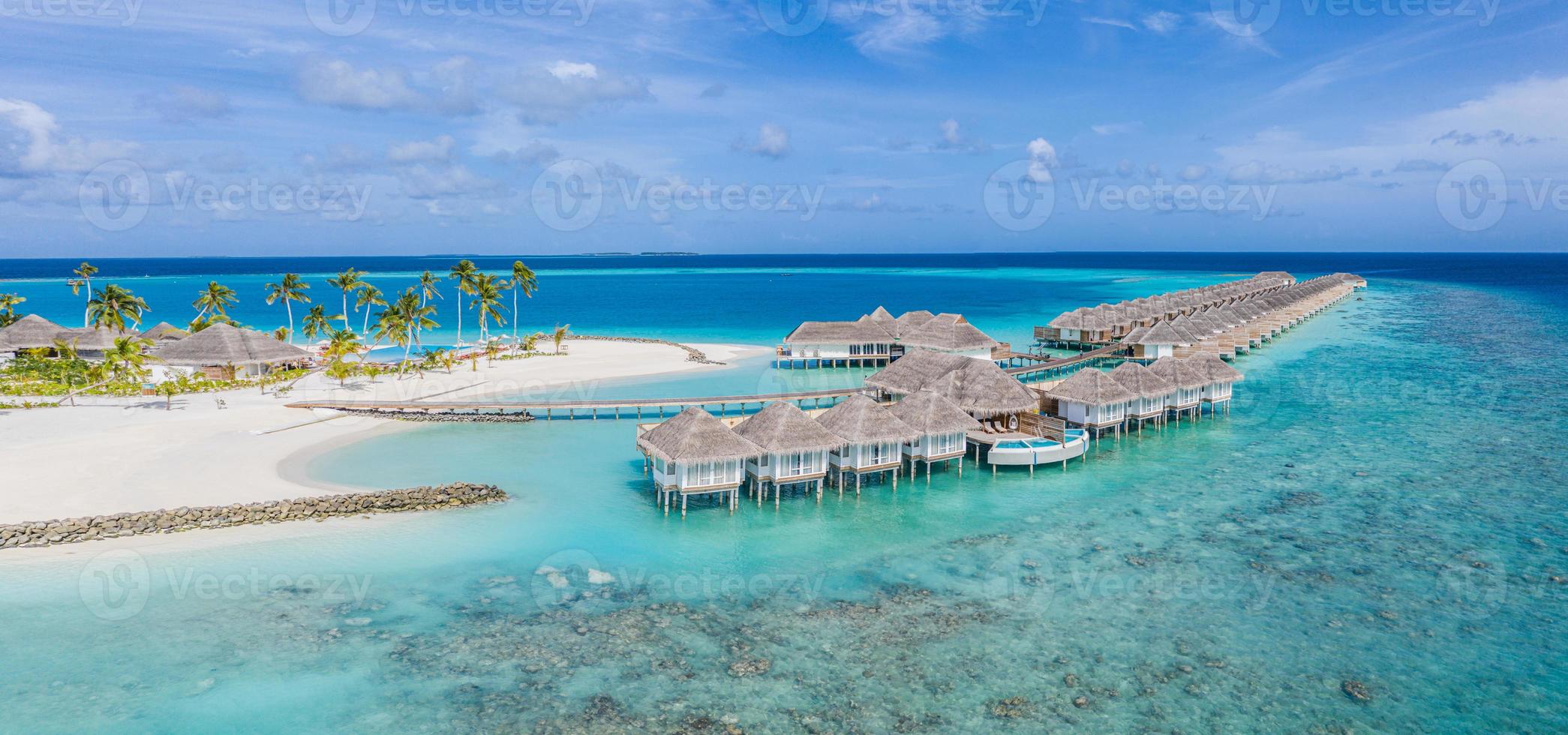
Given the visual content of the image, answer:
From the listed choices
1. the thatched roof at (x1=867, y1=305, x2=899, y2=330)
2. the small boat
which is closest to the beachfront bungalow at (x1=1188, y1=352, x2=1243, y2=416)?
the small boat

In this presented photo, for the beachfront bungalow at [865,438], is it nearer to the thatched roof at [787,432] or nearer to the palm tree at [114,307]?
the thatched roof at [787,432]

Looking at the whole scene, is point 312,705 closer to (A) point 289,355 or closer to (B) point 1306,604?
(B) point 1306,604

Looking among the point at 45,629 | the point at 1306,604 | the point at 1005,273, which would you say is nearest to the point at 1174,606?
the point at 1306,604

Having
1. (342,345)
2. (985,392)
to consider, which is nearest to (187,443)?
(342,345)

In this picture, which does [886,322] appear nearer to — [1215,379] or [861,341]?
[861,341]

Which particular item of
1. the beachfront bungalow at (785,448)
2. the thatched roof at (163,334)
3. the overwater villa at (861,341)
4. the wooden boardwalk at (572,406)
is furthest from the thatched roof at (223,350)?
the beachfront bungalow at (785,448)
